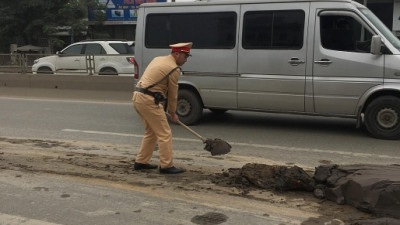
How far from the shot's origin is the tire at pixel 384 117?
7.08m

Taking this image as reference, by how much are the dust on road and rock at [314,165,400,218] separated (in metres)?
0.10

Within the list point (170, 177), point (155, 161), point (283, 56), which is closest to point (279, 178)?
point (170, 177)

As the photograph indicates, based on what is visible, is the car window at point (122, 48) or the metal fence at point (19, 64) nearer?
the metal fence at point (19, 64)

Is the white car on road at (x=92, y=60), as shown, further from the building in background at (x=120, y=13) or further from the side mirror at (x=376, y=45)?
the building in background at (x=120, y=13)

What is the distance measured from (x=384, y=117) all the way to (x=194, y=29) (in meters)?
3.71

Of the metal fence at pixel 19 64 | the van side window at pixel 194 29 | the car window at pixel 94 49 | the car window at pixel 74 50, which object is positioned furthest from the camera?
the car window at pixel 74 50

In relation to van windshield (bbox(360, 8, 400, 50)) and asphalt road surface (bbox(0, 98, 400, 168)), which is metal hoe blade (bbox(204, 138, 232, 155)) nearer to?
asphalt road surface (bbox(0, 98, 400, 168))

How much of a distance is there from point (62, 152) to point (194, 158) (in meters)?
1.99

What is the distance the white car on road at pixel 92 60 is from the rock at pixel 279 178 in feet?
31.7

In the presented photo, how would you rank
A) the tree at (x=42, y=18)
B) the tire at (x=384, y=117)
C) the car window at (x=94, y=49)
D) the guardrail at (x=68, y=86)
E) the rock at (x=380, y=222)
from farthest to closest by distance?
the tree at (x=42, y=18), the car window at (x=94, y=49), the guardrail at (x=68, y=86), the tire at (x=384, y=117), the rock at (x=380, y=222)

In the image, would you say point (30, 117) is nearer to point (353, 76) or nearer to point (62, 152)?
point (62, 152)

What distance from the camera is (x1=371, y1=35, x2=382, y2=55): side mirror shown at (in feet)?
22.4

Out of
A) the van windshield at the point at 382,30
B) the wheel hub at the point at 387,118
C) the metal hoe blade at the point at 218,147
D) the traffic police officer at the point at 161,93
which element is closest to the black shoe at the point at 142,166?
the traffic police officer at the point at 161,93

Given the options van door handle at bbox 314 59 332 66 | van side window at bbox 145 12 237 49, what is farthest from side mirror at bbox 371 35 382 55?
van side window at bbox 145 12 237 49
